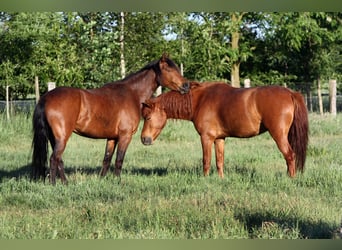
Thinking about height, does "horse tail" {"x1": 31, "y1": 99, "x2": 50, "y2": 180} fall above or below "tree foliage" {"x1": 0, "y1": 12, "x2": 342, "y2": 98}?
below

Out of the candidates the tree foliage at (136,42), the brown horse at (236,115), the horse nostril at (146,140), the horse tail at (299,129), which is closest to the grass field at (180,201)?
the horse tail at (299,129)

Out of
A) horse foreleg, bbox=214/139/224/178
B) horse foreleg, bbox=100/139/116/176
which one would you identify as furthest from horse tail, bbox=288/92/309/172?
horse foreleg, bbox=100/139/116/176

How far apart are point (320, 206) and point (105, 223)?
6.94 ft

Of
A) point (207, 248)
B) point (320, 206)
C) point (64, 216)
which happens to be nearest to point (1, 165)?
point (64, 216)

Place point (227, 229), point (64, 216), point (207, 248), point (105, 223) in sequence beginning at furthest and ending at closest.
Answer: point (64, 216)
point (105, 223)
point (227, 229)
point (207, 248)

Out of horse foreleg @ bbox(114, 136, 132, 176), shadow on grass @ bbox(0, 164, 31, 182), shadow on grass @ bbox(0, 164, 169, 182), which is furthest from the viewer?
shadow on grass @ bbox(0, 164, 169, 182)

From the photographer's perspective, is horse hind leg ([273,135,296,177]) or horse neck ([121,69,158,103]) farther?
horse neck ([121,69,158,103])

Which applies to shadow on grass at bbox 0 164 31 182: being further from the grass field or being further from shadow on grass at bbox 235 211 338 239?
shadow on grass at bbox 235 211 338 239

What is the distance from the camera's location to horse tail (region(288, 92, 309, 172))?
690 cm

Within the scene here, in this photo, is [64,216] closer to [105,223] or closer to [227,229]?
[105,223]

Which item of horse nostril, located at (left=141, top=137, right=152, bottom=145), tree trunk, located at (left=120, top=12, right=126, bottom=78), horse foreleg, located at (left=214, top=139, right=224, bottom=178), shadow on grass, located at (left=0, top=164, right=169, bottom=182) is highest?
tree trunk, located at (left=120, top=12, right=126, bottom=78)

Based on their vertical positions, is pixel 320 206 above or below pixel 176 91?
below

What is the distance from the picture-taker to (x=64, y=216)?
446 cm

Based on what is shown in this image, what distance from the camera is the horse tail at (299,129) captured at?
690 centimetres
